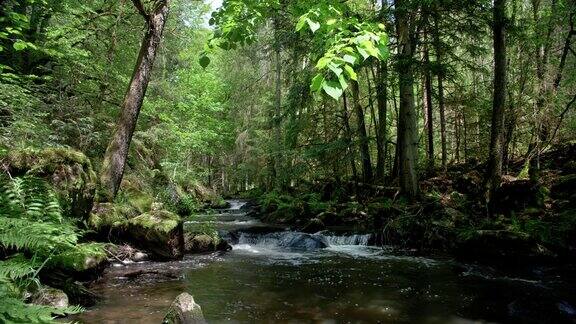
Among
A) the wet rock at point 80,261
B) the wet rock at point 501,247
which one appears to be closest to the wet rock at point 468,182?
the wet rock at point 501,247

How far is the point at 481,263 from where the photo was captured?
8.60 meters

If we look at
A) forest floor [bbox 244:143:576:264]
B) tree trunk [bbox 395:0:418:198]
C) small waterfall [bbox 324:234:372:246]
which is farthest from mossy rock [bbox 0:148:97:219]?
tree trunk [bbox 395:0:418:198]

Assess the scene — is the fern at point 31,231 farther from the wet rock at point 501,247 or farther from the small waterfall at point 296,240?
the wet rock at point 501,247

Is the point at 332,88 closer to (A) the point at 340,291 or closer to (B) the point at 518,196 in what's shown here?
(A) the point at 340,291

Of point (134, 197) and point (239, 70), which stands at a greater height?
point (239, 70)

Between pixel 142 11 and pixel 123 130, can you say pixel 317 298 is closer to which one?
pixel 123 130

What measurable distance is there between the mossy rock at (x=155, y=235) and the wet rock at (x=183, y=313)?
413 cm

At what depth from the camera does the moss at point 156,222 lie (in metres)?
8.47

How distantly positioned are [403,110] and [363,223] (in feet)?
13.0

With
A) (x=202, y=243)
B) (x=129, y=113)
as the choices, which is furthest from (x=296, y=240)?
(x=129, y=113)

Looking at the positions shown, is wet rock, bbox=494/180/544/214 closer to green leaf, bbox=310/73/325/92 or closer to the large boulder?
the large boulder

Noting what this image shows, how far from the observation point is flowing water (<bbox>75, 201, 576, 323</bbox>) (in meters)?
5.42

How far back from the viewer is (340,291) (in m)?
6.71

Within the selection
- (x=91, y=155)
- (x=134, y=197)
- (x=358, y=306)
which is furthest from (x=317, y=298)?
(x=91, y=155)
